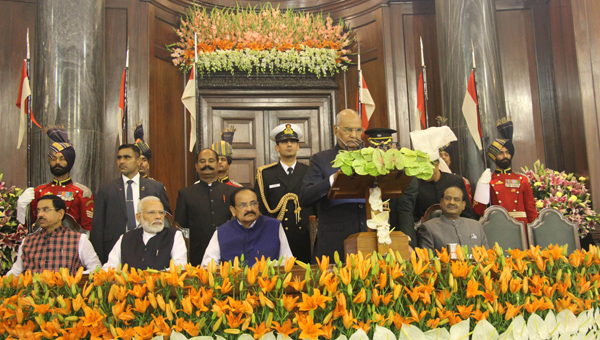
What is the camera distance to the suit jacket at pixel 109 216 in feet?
13.0

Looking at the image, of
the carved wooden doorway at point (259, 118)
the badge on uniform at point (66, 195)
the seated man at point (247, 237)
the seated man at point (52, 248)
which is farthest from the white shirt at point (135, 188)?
the carved wooden doorway at point (259, 118)

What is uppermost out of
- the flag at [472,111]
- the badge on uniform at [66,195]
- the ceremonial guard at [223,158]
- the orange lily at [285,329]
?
the flag at [472,111]

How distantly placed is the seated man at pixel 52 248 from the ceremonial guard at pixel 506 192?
10.8 feet

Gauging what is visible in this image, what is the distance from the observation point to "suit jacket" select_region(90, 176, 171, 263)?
13.0ft

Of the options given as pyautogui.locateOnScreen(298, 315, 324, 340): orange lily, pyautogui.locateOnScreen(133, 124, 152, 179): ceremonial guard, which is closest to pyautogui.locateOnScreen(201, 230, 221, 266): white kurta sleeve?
pyautogui.locateOnScreen(298, 315, 324, 340): orange lily

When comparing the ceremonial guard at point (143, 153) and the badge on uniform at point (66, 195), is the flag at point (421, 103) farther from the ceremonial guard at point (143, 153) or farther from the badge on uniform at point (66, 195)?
the badge on uniform at point (66, 195)

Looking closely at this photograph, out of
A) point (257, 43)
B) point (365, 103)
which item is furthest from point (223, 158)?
point (257, 43)

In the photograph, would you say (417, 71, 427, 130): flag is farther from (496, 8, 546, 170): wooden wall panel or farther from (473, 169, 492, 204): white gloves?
(496, 8, 546, 170): wooden wall panel

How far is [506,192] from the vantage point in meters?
4.90

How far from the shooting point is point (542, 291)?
203 cm

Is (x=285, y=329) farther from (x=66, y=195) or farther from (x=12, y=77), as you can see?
(x=12, y=77)

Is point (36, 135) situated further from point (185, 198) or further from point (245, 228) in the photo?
point (245, 228)

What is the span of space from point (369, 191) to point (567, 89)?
4.72 m

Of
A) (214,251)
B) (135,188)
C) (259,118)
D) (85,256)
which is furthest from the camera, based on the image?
(259,118)
